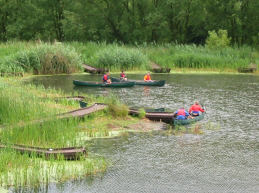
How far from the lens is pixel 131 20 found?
197 feet

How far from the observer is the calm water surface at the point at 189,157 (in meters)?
11.7

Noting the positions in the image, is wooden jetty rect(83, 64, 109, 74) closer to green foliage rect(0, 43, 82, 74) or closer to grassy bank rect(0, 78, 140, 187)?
green foliage rect(0, 43, 82, 74)

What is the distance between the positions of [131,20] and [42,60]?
27.1 metres

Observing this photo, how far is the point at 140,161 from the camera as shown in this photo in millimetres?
13695

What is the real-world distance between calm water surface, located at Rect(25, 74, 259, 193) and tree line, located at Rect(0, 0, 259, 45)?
32584mm

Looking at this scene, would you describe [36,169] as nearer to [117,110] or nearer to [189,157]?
[189,157]

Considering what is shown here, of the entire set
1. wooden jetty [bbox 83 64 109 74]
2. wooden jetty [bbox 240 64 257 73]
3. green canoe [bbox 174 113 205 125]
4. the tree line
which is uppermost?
the tree line

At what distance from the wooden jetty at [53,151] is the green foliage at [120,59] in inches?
970

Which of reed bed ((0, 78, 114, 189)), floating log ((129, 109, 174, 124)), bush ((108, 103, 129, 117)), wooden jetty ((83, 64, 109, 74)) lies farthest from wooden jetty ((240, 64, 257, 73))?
bush ((108, 103, 129, 117))

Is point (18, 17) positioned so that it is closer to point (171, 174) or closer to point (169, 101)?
point (169, 101)

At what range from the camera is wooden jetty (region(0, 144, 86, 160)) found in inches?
503

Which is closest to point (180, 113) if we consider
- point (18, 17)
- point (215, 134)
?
point (215, 134)

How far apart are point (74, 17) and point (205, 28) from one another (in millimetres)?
15674

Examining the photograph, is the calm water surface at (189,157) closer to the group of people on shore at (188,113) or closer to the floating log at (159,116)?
the group of people on shore at (188,113)
